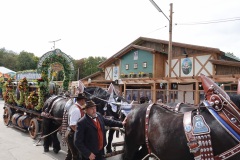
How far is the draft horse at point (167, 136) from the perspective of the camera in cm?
266

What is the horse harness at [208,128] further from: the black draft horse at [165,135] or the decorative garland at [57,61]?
the decorative garland at [57,61]

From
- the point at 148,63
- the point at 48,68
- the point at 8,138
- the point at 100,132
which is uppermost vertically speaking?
the point at 148,63

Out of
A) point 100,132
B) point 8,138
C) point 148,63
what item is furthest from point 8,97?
point 148,63

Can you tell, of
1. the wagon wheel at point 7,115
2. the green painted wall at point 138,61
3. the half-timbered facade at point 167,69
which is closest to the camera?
the wagon wheel at point 7,115

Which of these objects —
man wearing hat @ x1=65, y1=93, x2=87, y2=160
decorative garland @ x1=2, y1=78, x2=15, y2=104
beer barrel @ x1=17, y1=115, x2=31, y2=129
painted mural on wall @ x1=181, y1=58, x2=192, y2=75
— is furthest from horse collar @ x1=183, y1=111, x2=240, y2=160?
painted mural on wall @ x1=181, y1=58, x2=192, y2=75

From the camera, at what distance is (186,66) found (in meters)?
17.2

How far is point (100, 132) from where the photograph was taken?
355cm

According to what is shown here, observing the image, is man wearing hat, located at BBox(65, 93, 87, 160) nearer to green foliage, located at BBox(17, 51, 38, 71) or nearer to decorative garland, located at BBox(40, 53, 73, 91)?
decorative garland, located at BBox(40, 53, 73, 91)

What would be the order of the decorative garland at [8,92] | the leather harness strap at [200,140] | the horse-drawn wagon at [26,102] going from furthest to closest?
1. the decorative garland at [8,92]
2. the horse-drawn wagon at [26,102]
3. the leather harness strap at [200,140]

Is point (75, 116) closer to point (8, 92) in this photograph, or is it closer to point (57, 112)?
point (57, 112)

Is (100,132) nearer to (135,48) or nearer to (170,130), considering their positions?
(170,130)

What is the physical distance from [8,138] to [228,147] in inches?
307

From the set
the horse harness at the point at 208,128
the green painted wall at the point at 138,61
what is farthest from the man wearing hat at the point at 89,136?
the green painted wall at the point at 138,61

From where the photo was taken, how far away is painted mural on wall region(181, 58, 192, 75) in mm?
16875
